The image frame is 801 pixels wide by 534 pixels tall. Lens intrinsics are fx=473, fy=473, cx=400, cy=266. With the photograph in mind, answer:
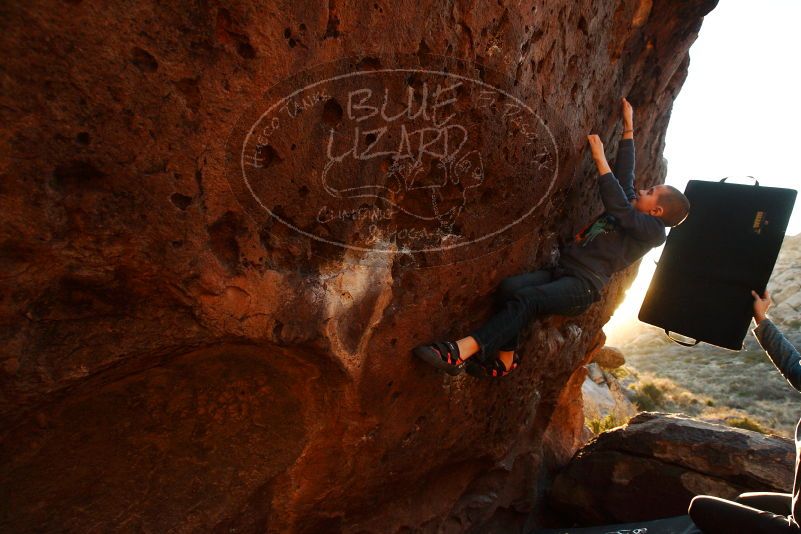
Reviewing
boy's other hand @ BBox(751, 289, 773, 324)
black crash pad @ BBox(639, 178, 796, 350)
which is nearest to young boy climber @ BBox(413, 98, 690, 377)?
black crash pad @ BBox(639, 178, 796, 350)

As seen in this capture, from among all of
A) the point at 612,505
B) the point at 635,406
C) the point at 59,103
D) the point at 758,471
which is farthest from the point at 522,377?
the point at 635,406

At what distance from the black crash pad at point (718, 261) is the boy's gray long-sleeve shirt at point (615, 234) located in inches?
27.7

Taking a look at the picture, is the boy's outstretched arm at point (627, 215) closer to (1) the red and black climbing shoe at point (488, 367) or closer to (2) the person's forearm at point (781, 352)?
(2) the person's forearm at point (781, 352)

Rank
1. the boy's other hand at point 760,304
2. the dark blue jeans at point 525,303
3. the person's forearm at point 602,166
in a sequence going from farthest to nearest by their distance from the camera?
the boy's other hand at point 760,304
the person's forearm at point 602,166
the dark blue jeans at point 525,303

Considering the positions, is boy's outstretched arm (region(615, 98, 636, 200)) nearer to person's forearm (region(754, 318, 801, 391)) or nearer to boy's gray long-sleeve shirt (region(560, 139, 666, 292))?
boy's gray long-sleeve shirt (region(560, 139, 666, 292))

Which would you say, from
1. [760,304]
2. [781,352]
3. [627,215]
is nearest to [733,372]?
[760,304]

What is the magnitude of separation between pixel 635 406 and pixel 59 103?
17743mm

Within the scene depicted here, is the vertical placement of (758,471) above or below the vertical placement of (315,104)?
below

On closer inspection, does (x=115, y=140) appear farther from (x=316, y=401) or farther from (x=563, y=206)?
(x=563, y=206)

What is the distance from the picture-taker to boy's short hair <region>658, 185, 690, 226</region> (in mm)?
3256

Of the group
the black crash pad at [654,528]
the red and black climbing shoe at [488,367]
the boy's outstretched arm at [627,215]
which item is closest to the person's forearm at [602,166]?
the boy's outstretched arm at [627,215]

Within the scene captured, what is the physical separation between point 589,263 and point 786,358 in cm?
132

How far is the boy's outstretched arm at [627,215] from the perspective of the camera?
10.6ft

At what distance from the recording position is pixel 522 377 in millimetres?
4047
